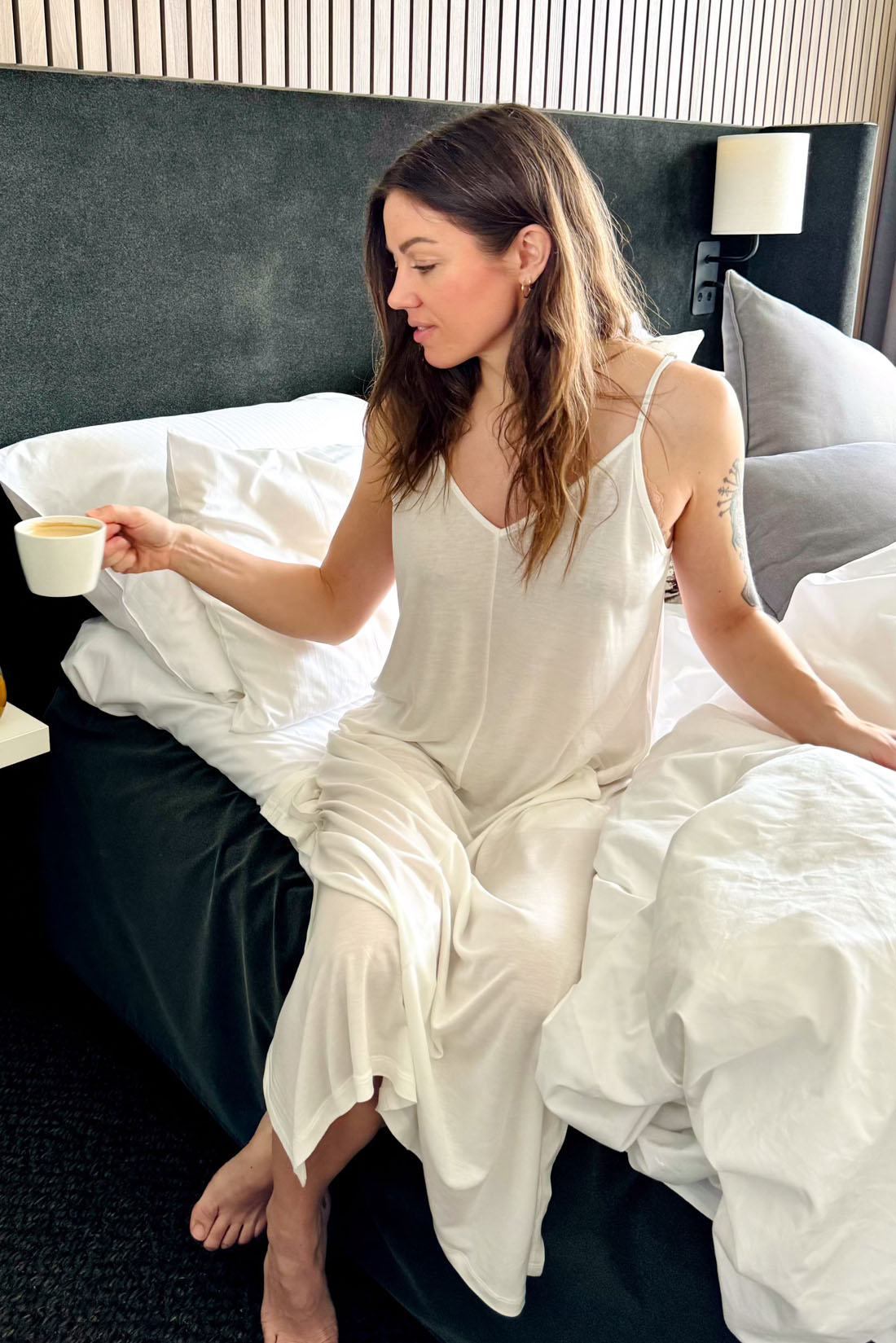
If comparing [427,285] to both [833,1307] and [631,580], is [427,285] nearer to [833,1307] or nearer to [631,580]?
[631,580]

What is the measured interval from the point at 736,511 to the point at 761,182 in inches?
66.8

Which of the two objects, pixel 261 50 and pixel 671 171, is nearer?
pixel 261 50

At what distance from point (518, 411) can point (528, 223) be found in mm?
206

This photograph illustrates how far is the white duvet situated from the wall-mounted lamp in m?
1.92

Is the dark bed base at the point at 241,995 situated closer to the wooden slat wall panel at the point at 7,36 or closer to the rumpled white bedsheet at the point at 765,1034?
the rumpled white bedsheet at the point at 765,1034

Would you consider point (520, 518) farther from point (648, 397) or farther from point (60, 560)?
point (60, 560)

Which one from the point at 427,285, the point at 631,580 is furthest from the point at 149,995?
the point at 427,285

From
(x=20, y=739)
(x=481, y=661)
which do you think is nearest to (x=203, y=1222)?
(x=20, y=739)

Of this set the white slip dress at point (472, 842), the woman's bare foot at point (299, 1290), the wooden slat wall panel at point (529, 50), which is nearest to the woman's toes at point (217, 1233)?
the woman's bare foot at point (299, 1290)

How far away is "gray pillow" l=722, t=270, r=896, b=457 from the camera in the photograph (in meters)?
2.35

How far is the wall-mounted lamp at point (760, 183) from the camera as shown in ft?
8.84

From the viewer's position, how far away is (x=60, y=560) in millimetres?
1207

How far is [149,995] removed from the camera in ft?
5.27

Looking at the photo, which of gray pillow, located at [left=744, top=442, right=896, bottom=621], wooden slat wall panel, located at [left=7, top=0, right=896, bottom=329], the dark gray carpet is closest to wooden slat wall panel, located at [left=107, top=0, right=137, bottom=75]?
wooden slat wall panel, located at [left=7, top=0, right=896, bottom=329]
